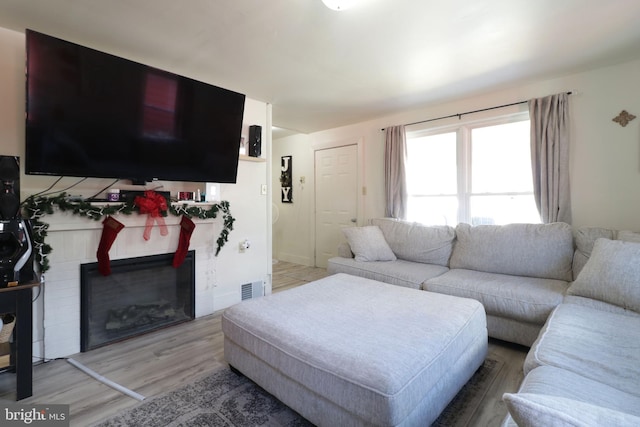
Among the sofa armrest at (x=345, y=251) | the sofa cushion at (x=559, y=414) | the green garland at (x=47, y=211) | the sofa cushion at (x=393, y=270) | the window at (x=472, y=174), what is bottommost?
the sofa cushion at (x=393, y=270)

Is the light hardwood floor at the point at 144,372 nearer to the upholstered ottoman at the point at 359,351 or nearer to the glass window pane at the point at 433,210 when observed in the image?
the upholstered ottoman at the point at 359,351

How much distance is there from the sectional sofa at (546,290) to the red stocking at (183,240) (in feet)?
5.04

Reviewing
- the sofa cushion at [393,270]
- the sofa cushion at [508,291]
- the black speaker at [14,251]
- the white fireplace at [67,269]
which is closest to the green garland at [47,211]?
the white fireplace at [67,269]

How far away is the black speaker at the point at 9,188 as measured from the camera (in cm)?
177

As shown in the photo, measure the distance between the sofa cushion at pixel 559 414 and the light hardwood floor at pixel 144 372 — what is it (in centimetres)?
116

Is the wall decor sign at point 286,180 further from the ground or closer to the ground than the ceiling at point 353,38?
closer to the ground

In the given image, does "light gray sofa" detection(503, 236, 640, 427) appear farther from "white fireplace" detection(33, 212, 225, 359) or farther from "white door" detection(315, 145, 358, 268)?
"white door" detection(315, 145, 358, 268)

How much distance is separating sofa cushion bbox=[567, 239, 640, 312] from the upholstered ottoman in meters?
0.79

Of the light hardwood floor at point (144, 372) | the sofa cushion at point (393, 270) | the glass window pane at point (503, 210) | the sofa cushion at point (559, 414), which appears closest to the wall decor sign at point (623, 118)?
the glass window pane at point (503, 210)

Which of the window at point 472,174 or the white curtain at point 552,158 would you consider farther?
the window at point 472,174

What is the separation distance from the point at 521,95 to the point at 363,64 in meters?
1.77

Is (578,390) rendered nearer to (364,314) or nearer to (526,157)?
(364,314)

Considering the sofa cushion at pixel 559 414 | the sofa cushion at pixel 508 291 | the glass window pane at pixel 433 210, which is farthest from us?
the glass window pane at pixel 433 210

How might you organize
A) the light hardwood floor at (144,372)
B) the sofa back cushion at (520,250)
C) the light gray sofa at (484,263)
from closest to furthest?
the light hardwood floor at (144,372) → the light gray sofa at (484,263) → the sofa back cushion at (520,250)
